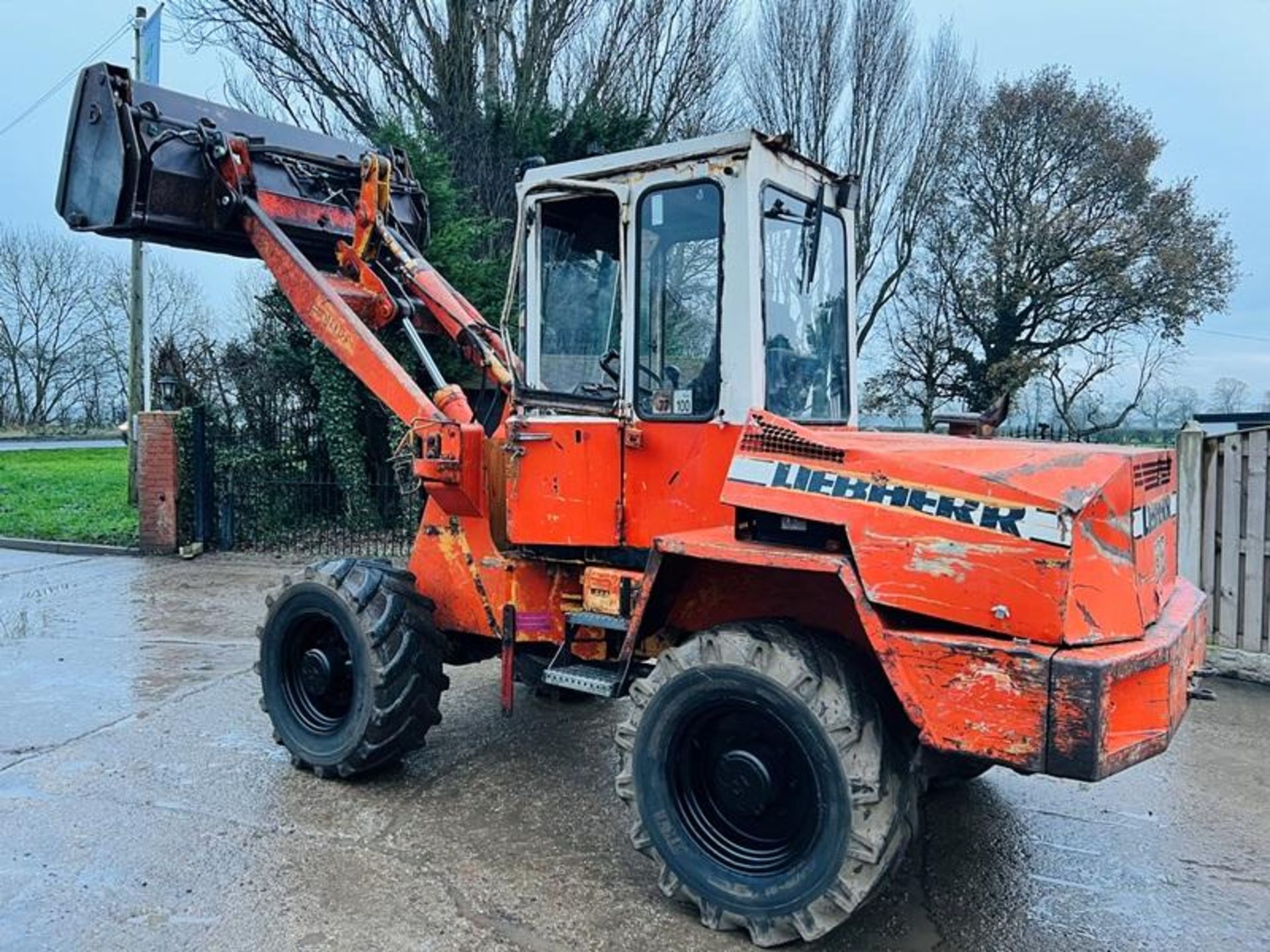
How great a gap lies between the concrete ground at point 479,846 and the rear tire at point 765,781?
231 mm

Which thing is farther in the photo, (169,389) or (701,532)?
(169,389)

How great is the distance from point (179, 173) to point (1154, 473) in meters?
4.97

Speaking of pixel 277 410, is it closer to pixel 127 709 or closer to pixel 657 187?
pixel 127 709

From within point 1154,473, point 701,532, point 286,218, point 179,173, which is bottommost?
point 701,532

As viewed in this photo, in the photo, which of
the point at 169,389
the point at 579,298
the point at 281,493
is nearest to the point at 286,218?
the point at 579,298

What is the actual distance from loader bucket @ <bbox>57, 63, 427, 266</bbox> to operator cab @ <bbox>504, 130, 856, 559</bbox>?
1.93 metres

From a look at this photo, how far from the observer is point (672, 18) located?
15.2 meters

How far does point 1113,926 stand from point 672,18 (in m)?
15.1

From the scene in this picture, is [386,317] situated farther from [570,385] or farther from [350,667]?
[350,667]

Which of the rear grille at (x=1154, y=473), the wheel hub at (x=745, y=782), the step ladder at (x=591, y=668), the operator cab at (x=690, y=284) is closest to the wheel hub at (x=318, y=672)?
the step ladder at (x=591, y=668)

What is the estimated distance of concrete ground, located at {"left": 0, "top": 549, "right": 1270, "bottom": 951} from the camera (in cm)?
325

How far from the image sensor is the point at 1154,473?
3.31m

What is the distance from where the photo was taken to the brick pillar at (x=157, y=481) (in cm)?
1131

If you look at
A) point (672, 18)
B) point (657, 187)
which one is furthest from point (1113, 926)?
point (672, 18)
